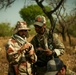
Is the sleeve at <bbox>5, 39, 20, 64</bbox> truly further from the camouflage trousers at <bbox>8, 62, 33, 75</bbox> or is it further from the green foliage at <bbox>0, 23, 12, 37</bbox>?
the green foliage at <bbox>0, 23, 12, 37</bbox>

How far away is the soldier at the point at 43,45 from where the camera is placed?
5.46 m

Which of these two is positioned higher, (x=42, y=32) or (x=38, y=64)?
(x=42, y=32)

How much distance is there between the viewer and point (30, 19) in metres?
52.4

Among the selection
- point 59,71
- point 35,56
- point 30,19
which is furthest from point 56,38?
point 30,19

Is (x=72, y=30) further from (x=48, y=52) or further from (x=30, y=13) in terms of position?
(x=48, y=52)

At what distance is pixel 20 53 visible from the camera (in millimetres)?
5203

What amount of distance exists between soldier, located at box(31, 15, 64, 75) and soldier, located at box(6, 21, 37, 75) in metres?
0.23

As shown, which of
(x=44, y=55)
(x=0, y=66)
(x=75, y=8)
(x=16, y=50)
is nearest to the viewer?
(x=16, y=50)

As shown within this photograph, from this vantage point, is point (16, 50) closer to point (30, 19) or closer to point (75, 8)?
point (75, 8)

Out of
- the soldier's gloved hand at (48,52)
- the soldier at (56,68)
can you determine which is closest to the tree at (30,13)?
the soldier's gloved hand at (48,52)

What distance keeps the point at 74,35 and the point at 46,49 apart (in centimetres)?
4059

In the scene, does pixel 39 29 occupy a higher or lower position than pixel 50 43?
higher

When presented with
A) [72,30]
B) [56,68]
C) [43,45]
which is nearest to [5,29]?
[72,30]

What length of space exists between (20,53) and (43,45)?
542 mm
